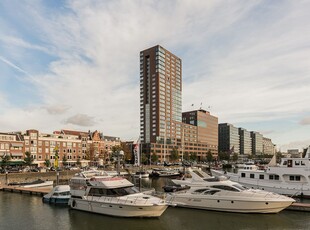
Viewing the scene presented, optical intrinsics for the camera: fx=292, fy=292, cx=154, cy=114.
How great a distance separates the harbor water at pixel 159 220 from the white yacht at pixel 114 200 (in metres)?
0.72

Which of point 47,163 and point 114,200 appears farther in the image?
point 47,163

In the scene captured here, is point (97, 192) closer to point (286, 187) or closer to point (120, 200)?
point (120, 200)

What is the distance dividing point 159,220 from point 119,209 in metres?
4.56

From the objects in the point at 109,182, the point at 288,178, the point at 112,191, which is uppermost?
the point at 109,182

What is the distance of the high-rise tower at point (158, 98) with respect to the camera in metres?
172

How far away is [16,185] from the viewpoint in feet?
189

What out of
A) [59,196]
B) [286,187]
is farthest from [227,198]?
[59,196]

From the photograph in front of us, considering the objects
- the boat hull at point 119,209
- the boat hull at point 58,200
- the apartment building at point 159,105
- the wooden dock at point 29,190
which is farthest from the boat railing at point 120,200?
the apartment building at point 159,105

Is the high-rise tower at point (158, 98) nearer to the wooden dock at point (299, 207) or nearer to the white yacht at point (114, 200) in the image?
the white yacht at point (114, 200)

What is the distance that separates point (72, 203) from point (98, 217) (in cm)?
519

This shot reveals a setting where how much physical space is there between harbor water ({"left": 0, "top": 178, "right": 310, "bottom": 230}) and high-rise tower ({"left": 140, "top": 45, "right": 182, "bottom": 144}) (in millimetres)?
135023

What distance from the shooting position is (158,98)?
17262 centimetres

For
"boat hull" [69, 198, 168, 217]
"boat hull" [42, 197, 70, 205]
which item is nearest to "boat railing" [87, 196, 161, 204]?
"boat hull" [69, 198, 168, 217]

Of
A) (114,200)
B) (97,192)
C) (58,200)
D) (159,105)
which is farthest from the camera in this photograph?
(159,105)
